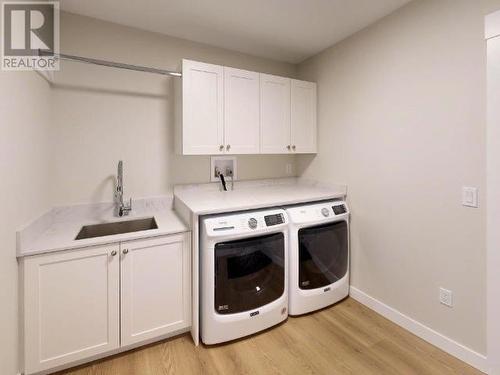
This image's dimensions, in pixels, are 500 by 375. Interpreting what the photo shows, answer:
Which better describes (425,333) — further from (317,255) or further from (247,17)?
(247,17)

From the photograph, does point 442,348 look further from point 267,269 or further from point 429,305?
point 267,269

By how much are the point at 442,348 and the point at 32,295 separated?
2.57 meters

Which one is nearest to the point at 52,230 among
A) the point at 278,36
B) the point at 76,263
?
the point at 76,263

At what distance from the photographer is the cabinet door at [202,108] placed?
209 cm

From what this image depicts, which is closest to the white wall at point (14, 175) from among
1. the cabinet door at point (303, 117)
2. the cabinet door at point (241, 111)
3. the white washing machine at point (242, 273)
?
the white washing machine at point (242, 273)

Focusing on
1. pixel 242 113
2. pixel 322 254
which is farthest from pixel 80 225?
pixel 322 254

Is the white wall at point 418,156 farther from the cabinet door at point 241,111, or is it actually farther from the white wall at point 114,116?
the white wall at point 114,116

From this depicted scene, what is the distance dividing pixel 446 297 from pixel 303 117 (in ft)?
6.30

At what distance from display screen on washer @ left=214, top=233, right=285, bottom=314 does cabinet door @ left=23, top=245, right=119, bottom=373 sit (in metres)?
0.67

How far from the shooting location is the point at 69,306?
1512mm

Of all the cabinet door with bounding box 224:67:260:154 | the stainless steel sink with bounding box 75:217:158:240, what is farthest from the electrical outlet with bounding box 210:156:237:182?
the stainless steel sink with bounding box 75:217:158:240

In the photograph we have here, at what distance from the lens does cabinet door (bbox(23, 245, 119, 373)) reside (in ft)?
4.70

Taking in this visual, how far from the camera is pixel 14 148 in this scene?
4.51 feet

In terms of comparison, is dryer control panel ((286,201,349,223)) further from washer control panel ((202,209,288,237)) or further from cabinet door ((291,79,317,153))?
cabinet door ((291,79,317,153))
